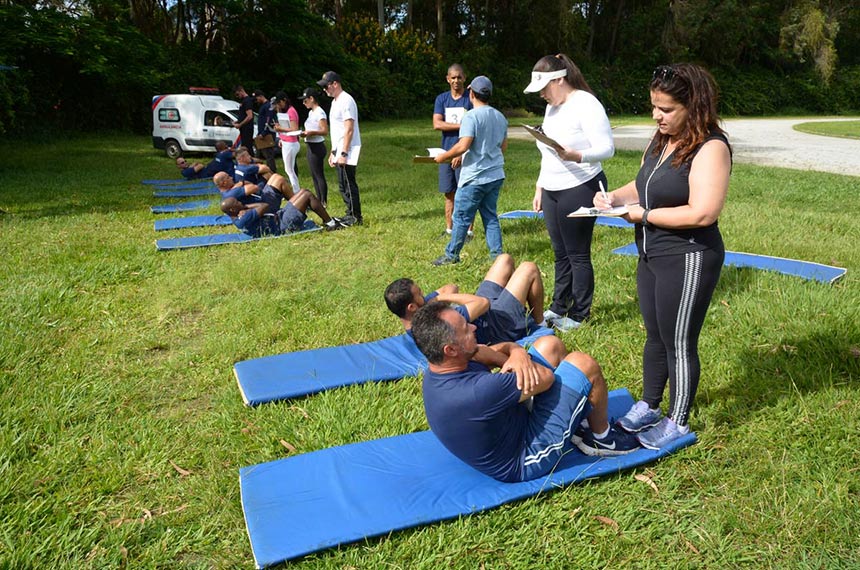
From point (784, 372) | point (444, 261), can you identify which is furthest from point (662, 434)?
point (444, 261)

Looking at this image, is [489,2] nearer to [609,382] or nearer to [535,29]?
[535,29]

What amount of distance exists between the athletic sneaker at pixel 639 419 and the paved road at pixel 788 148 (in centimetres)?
1216

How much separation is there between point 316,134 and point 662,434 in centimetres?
642

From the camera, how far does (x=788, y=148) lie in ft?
57.2

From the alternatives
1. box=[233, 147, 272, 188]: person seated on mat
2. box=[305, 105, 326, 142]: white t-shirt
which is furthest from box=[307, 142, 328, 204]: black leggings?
box=[233, 147, 272, 188]: person seated on mat

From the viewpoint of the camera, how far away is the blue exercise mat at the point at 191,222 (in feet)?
28.3

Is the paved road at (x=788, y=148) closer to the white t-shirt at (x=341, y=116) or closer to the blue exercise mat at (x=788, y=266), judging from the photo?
the blue exercise mat at (x=788, y=266)

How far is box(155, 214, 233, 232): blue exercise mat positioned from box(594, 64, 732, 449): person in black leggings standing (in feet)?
23.6

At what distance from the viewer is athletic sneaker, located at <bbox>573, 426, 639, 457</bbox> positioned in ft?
10.0

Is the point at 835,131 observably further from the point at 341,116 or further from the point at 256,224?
the point at 256,224

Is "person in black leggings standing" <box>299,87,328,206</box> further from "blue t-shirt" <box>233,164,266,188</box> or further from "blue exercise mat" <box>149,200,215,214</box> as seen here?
"blue exercise mat" <box>149,200,215,214</box>

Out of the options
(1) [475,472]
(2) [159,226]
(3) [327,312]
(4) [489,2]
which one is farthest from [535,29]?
(1) [475,472]

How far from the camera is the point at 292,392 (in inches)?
150

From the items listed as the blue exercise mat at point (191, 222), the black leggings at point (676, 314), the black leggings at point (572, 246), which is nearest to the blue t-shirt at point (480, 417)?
the black leggings at point (676, 314)
